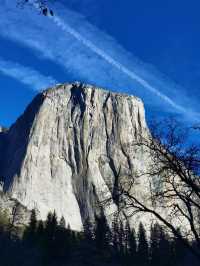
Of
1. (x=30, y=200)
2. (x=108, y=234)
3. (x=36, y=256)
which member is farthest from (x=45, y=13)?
(x=30, y=200)

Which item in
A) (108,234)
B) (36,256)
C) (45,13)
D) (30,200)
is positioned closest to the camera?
(45,13)

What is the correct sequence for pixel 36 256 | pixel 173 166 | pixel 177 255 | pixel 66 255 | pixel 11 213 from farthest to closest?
pixel 11 213 < pixel 177 255 < pixel 66 255 < pixel 36 256 < pixel 173 166

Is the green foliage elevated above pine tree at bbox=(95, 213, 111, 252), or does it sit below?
below

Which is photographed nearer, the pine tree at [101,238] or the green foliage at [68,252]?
the green foliage at [68,252]

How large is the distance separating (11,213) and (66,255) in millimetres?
70495

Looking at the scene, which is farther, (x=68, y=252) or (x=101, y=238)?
(x=101, y=238)

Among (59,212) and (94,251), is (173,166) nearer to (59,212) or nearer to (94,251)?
(94,251)

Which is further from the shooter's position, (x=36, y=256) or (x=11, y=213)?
(x=11, y=213)

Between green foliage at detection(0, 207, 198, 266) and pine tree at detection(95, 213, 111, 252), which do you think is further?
pine tree at detection(95, 213, 111, 252)

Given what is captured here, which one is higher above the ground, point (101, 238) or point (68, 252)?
point (101, 238)

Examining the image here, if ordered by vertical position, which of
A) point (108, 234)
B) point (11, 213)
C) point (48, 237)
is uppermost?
point (11, 213)

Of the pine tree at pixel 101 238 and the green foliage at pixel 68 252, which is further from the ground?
the pine tree at pixel 101 238

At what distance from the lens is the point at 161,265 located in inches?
3723

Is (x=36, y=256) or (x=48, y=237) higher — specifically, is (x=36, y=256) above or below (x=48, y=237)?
below
